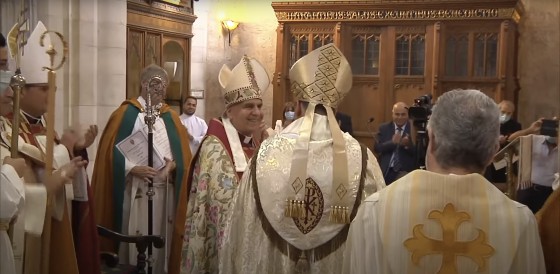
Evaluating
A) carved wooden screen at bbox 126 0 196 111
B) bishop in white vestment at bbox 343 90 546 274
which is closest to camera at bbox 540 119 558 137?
bishop in white vestment at bbox 343 90 546 274

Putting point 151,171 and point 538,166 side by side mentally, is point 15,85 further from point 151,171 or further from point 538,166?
Answer: point 538,166

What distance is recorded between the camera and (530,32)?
31.3ft

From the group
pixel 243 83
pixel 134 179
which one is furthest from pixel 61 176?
pixel 134 179

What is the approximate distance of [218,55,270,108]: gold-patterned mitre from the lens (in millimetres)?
3539

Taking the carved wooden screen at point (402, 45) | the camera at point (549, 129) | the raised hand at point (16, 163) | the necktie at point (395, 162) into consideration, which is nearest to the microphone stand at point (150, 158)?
the raised hand at point (16, 163)

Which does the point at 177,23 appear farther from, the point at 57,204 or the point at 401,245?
the point at 401,245

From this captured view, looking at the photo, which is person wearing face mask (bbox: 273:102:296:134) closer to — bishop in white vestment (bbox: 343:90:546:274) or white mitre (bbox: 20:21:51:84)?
white mitre (bbox: 20:21:51:84)

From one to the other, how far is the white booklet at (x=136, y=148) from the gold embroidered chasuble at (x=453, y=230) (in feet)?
9.57

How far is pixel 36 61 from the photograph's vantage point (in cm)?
324

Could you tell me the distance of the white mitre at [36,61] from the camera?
3209 mm

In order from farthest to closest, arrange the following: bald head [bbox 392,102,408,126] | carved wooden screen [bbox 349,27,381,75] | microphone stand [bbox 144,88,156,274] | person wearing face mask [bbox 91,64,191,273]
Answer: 1. carved wooden screen [bbox 349,27,381,75]
2. bald head [bbox 392,102,408,126]
3. person wearing face mask [bbox 91,64,191,273]
4. microphone stand [bbox 144,88,156,274]

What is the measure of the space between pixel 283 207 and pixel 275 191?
78mm

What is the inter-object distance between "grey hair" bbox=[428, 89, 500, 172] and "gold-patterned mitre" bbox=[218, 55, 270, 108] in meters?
1.86

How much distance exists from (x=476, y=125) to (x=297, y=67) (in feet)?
3.85
